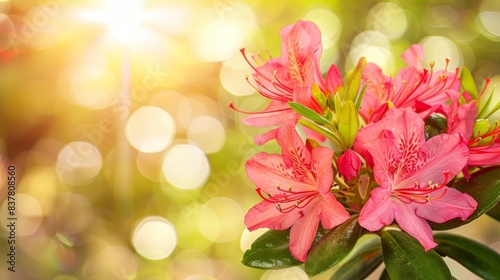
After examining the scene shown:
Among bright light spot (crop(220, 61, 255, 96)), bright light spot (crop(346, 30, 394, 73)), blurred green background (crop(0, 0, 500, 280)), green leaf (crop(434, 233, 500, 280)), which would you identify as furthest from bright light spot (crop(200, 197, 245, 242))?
green leaf (crop(434, 233, 500, 280))

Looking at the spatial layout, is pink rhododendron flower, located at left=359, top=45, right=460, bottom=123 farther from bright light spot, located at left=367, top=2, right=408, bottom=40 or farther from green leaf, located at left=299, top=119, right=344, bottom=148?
bright light spot, located at left=367, top=2, right=408, bottom=40

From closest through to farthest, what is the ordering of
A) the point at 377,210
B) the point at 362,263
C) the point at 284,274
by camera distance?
the point at 377,210 → the point at 362,263 → the point at 284,274

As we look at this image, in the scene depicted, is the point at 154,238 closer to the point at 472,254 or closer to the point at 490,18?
the point at 472,254

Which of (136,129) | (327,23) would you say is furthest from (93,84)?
(327,23)

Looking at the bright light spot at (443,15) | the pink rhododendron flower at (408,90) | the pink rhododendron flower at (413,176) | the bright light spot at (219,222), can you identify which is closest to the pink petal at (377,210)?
the pink rhododendron flower at (413,176)

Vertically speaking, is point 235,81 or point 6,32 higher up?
point 6,32

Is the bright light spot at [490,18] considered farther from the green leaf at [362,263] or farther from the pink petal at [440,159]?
the pink petal at [440,159]
